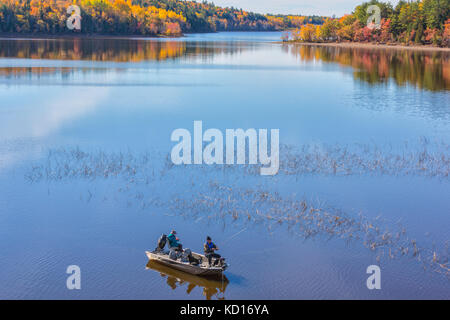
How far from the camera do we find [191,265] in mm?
17328

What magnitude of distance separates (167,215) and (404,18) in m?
155

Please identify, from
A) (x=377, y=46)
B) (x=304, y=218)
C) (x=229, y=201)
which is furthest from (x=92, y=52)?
(x=304, y=218)

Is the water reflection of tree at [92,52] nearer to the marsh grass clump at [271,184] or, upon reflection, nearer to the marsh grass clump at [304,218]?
the marsh grass clump at [271,184]

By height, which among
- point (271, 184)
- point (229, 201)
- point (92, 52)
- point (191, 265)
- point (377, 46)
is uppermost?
point (377, 46)

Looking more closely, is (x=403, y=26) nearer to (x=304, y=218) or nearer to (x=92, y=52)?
(x=92, y=52)

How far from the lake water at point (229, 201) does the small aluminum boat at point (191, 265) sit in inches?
12.3

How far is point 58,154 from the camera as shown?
31.3m

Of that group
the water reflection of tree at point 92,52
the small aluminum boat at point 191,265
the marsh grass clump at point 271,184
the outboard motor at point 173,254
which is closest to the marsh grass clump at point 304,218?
the marsh grass clump at point 271,184

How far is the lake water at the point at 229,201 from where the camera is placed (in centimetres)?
1756

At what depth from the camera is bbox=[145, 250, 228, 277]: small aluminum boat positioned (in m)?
17.2

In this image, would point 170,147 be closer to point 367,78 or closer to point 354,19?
point 367,78

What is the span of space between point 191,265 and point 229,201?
719 centimetres

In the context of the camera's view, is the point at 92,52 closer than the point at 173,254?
No

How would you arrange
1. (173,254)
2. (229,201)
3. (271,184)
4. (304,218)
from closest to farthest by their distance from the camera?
(173,254), (304,218), (229,201), (271,184)
